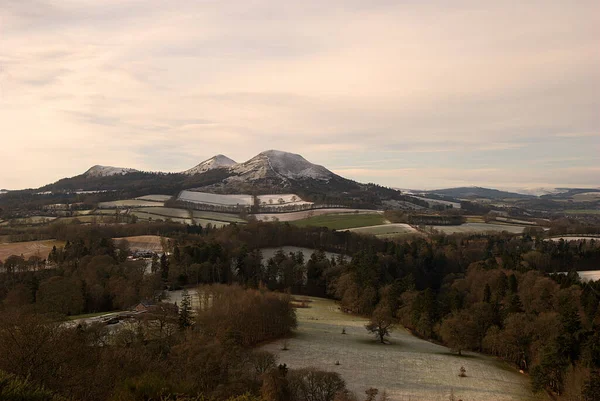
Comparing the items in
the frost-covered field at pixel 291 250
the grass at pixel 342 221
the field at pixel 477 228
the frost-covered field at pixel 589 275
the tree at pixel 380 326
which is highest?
the grass at pixel 342 221

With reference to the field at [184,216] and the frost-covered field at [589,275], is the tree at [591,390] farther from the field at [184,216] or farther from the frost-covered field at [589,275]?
the field at [184,216]

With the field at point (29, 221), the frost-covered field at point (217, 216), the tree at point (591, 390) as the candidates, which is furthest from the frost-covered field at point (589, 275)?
the field at point (29, 221)

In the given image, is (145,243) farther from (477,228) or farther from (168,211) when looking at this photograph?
(477,228)

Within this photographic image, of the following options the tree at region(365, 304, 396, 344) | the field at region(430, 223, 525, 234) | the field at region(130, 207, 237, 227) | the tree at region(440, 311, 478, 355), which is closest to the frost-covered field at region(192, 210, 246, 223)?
the field at region(130, 207, 237, 227)

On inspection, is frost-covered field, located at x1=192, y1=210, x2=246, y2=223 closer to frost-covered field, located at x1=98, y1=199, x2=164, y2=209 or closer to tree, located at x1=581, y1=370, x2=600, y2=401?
frost-covered field, located at x1=98, y1=199, x2=164, y2=209

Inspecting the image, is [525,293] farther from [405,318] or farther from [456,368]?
[456,368]

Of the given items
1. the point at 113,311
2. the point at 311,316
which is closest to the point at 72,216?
the point at 113,311
